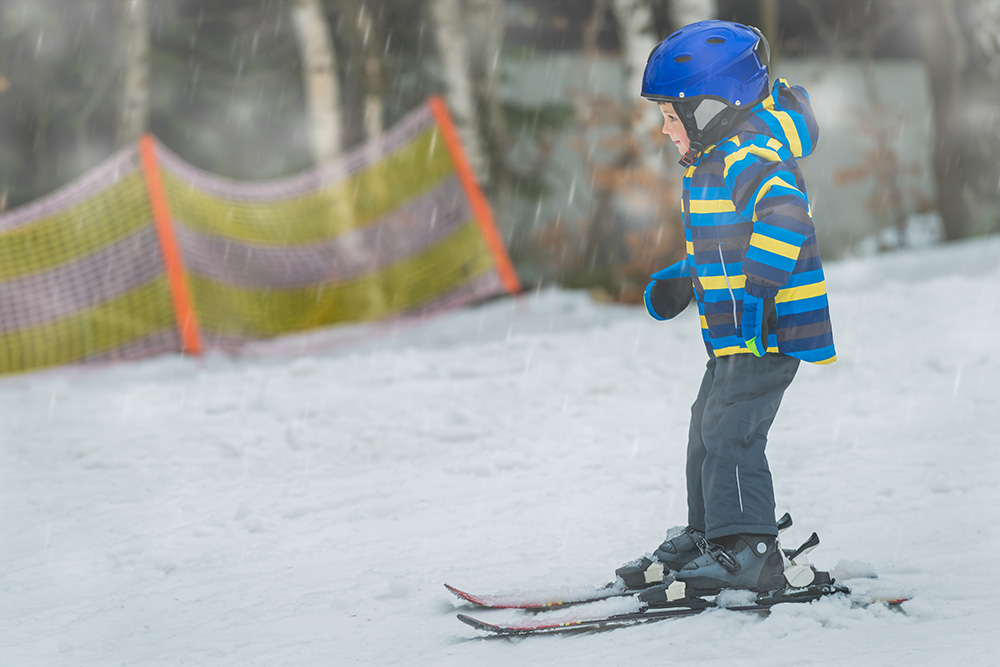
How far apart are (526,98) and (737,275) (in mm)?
10532

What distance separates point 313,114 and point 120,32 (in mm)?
4157

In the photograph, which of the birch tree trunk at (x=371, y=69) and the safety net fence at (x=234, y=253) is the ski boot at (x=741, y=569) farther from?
the birch tree trunk at (x=371, y=69)

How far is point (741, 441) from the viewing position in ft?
9.72

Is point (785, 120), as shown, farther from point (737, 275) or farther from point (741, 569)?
point (741, 569)

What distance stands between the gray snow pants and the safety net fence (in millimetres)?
4483

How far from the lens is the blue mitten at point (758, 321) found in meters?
2.84

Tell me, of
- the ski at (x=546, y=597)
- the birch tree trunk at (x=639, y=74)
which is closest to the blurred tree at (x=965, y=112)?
the birch tree trunk at (x=639, y=74)

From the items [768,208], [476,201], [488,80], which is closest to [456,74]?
[488,80]

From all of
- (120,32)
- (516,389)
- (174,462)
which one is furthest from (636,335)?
(120,32)

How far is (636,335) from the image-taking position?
706 cm

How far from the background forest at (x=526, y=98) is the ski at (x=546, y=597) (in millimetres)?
5793

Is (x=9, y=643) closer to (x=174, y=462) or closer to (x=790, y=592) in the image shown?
(x=174, y=462)

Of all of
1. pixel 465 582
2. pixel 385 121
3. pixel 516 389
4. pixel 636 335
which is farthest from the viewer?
pixel 385 121

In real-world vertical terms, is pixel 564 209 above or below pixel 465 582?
above
